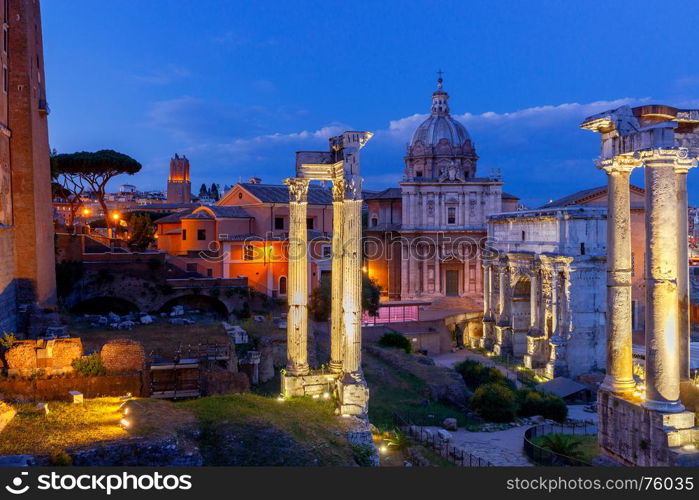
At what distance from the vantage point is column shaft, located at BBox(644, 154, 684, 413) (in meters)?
10.2

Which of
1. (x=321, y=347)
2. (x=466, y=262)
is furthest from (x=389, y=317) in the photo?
(x=321, y=347)

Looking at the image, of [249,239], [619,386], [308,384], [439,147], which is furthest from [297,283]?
[439,147]

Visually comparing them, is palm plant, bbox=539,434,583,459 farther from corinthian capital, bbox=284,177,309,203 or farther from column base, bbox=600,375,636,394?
corinthian capital, bbox=284,177,309,203

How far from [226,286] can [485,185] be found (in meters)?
18.3

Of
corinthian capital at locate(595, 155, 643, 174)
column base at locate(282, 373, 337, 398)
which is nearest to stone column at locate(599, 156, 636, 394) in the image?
corinthian capital at locate(595, 155, 643, 174)

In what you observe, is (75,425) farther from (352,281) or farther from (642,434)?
(642,434)

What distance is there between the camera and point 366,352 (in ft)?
79.2

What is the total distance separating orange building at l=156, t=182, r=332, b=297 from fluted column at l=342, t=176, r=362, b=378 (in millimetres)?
A: 21103

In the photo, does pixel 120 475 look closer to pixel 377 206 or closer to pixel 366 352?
pixel 366 352

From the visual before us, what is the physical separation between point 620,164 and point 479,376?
13.1 metres

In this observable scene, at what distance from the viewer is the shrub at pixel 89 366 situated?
13.4m

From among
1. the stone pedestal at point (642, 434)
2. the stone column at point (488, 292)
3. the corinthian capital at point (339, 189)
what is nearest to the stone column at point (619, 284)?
the stone pedestal at point (642, 434)

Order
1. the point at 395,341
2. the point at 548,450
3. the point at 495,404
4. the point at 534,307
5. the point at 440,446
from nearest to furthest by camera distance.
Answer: the point at 548,450 → the point at 440,446 → the point at 495,404 → the point at 395,341 → the point at 534,307

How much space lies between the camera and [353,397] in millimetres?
12414
